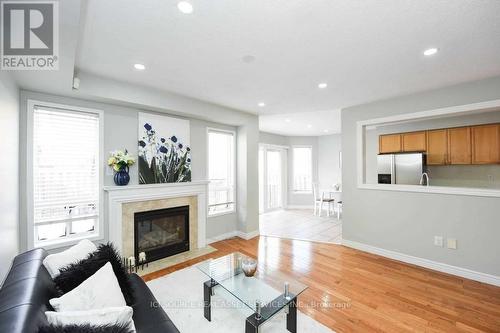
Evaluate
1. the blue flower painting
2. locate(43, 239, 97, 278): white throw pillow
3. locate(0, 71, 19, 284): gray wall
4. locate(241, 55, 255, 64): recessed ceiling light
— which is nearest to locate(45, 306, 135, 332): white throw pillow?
locate(43, 239, 97, 278): white throw pillow

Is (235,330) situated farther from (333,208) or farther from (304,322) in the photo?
(333,208)

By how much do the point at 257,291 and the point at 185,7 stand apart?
7.71 feet

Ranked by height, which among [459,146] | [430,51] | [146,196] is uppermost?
[430,51]

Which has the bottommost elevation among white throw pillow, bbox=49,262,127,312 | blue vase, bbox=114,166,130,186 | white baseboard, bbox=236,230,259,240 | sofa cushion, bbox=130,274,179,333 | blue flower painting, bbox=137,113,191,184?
white baseboard, bbox=236,230,259,240

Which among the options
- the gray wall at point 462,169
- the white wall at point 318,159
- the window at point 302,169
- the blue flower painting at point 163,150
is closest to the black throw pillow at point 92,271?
the blue flower painting at point 163,150

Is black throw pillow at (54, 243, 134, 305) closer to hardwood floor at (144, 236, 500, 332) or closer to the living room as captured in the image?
A: the living room

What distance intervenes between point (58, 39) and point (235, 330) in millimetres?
2761

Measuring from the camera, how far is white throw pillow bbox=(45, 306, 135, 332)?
1065mm

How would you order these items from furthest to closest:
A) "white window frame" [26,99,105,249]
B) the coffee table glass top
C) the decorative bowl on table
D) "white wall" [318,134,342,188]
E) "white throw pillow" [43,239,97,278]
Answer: "white wall" [318,134,342,188]
"white window frame" [26,99,105,249]
the decorative bowl on table
the coffee table glass top
"white throw pillow" [43,239,97,278]

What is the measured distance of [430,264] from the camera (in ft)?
10.5

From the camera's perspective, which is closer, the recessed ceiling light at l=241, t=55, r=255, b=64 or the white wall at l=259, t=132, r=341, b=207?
the recessed ceiling light at l=241, t=55, r=255, b=64

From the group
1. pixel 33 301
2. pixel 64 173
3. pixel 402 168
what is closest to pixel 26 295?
pixel 33 301

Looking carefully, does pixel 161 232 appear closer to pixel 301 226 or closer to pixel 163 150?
pixel 163 150

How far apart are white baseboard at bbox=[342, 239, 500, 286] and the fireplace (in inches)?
117
